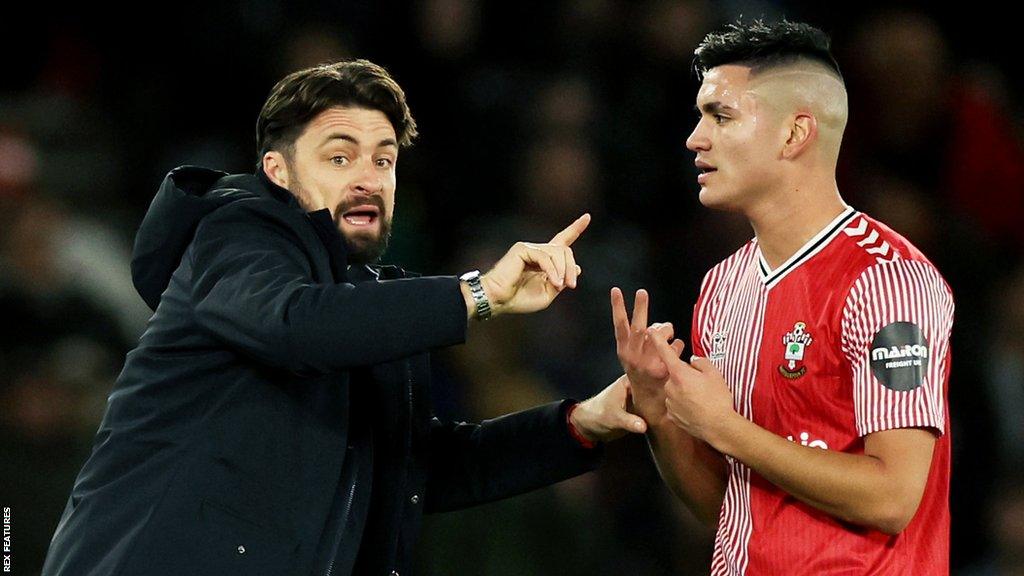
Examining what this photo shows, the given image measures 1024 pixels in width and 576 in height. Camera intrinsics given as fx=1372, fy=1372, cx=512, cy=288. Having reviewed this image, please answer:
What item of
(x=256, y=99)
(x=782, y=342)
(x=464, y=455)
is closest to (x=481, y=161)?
(x=256, y=99)

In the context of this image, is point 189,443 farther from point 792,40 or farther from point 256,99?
point 256,99

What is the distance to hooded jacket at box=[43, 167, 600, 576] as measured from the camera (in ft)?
9.74

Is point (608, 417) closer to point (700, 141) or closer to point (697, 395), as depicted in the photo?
point (697, 395)

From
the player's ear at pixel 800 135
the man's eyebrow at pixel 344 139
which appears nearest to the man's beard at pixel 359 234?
the man's eyebrow at pixel 344 139

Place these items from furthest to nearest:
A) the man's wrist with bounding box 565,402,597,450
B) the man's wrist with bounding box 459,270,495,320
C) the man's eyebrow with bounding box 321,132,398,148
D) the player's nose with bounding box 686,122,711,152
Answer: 1. the man's wrist with bounding box 565,402,597,450
2. the man's eyebrow with bounding box 321,132,398,148
3. the player's nose with bounding box 686,122,711,152
4. the man's wrist with bounding box 459,270,495,320

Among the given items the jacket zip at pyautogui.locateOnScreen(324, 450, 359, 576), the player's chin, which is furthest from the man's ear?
the player's chin

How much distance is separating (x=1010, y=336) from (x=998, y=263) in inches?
13.2

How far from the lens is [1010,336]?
20.0 feet

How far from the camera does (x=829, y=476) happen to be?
3020 millimetres

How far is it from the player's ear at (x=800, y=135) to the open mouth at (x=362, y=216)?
1.11 m

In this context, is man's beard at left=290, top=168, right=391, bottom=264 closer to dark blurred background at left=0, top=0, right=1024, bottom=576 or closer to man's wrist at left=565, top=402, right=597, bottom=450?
man's wrist at left=565, top=402, right=597, bottom=450

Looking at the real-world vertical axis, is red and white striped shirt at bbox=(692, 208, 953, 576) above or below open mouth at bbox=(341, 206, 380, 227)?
below

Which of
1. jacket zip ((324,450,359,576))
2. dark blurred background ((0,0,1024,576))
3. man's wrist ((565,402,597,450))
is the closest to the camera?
jacket zip ((324,450,359,576))

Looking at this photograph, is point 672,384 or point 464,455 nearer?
point 672,384
